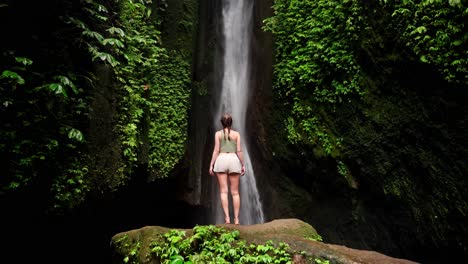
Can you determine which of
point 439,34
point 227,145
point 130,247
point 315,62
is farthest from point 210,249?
point 315,62

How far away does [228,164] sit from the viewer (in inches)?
182

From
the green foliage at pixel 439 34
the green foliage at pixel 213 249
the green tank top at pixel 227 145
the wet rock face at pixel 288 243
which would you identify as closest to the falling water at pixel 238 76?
the green tank top at pixel 227 145

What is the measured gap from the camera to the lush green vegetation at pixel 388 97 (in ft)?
14.7

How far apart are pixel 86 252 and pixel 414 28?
275 inches

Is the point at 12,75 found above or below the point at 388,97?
below

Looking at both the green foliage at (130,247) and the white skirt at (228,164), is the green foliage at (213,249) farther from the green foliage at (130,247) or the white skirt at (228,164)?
the white skirt at (228,164)

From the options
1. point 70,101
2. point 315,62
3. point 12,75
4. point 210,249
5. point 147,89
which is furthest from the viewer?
point 315,62

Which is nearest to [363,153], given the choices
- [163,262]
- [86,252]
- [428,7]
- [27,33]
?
[428,7]

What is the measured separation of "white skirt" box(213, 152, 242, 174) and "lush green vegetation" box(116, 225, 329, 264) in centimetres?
131

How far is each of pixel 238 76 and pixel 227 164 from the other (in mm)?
7340

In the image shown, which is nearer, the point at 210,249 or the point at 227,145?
the point at 210,249

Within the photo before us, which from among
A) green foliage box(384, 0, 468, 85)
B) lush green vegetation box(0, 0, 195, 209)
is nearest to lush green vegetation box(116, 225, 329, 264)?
lush green vegetation box(0, 0, 195, 209)

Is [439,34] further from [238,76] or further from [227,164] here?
[238,76]

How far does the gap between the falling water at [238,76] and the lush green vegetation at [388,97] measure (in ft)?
9.41
